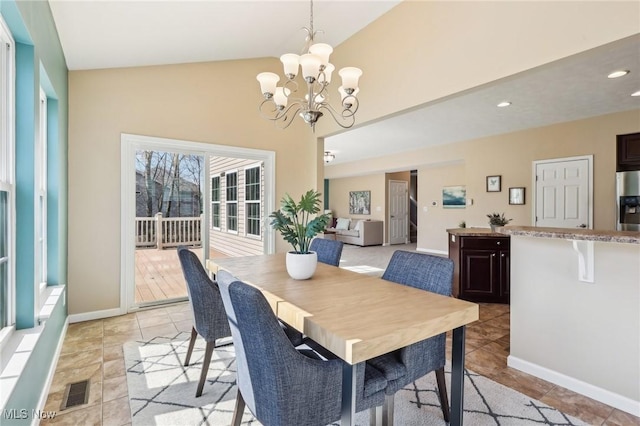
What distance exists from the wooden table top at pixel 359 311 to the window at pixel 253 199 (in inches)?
107

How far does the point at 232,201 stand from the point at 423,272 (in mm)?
3609

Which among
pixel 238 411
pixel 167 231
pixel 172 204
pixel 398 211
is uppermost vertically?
pixel 172 204

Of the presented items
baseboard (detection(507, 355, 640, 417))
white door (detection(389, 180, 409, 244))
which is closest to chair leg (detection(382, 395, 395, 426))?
baseboard (detection(507, 355, 640, 417))

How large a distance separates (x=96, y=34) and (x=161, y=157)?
1510 millimetres

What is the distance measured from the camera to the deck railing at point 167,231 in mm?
3825

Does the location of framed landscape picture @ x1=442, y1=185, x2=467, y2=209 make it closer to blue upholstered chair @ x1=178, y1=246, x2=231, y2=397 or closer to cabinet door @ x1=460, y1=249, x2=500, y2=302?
cabinet door @ x1=460, y1=249, x2=500, y2=302

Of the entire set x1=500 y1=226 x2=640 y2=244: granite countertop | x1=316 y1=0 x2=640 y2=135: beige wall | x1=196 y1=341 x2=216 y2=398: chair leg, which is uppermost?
x1=316 y1=0 x2=640 y2=135: beige wall

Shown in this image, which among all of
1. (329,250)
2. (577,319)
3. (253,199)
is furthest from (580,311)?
(253,199)

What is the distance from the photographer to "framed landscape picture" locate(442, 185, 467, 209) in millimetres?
7809

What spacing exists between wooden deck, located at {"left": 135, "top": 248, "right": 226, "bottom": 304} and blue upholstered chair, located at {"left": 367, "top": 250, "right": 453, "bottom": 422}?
3.02 metres

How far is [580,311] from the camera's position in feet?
7.07

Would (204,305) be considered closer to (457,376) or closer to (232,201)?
(457,376)

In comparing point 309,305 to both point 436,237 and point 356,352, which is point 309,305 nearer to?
point 356,352

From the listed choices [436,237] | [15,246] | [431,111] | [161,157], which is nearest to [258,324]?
[15,246]
